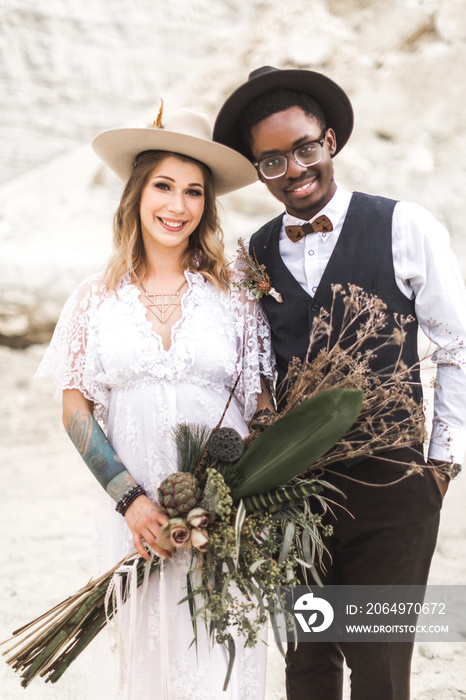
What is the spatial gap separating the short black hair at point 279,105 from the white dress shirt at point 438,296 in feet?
1.20

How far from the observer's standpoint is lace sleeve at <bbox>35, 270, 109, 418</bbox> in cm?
233

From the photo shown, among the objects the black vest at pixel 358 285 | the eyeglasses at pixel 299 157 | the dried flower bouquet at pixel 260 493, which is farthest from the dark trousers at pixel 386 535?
the eyeglasses at pixel 299 157

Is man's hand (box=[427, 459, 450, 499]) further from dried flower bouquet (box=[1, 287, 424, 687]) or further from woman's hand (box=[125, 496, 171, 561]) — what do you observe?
woman's hand (box=[125, 496, 171, 561])

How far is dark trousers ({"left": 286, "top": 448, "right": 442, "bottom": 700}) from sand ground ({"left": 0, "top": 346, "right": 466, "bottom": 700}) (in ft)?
3.90

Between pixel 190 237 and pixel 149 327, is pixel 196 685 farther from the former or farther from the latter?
pixel 190 237

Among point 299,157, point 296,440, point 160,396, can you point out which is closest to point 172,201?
point 299,157

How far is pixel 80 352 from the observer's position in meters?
2.36

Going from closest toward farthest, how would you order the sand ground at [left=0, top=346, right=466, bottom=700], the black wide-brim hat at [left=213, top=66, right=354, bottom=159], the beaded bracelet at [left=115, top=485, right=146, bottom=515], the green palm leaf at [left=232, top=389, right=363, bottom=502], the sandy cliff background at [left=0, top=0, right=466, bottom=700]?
the green palm leaf at [left=232, top=389, right=363, bottom=502], the beaded bracelet at [left=115, top=485, right=146, bottom=515], the black wide-brim hat at [left=213, top=66, right=354, bottom=159], the sand ground at [left=0, top=346, right=466, bottom=700], the sandy cliff background at [left=0, top=0, right=466, bottom=700]

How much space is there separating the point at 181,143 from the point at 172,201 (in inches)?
8.1

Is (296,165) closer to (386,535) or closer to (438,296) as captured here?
(438,296)

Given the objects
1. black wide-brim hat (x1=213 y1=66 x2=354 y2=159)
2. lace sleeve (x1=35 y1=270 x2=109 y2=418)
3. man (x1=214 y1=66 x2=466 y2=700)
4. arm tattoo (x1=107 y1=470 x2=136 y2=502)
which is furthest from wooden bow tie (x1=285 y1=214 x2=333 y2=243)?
arm tattoo (x1=107 y1=470 x2=136 y2=502)

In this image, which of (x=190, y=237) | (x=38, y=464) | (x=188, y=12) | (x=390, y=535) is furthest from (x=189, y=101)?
(x=188, y=12)

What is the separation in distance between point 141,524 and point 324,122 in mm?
1460

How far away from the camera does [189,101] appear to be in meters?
10.4
